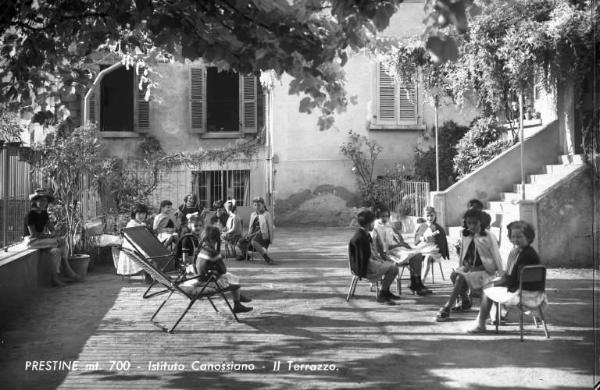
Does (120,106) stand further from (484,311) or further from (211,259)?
(484,311)

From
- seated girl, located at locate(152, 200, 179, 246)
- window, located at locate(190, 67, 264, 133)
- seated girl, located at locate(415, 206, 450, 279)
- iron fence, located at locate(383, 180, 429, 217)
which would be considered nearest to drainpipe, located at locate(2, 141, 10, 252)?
seated girl, located at locate(152, 200, 179, 246)

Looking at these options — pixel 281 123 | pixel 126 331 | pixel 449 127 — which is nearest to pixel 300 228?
pixel 281 123

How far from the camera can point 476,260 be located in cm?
634

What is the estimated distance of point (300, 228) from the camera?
1698 centimetres

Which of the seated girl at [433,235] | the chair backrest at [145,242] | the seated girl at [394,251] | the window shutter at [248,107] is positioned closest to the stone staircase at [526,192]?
the seated girl at [433,235]

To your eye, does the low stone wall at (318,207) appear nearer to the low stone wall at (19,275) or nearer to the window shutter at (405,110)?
the window shutter at (405,110)

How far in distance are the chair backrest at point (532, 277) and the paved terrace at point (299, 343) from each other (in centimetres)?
51

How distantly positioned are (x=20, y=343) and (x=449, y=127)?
13.1 meters

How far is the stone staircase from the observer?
33.6 feet

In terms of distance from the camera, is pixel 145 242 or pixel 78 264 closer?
pixel 145 242

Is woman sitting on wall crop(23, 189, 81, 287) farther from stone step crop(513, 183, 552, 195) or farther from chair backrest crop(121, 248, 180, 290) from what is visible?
stone step crop(513, 183, 552, 195)

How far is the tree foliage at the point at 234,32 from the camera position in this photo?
451cm

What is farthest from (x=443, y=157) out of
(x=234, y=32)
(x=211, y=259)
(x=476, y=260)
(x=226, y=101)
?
(x=234, y=32)

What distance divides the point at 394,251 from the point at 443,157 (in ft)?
28.1
